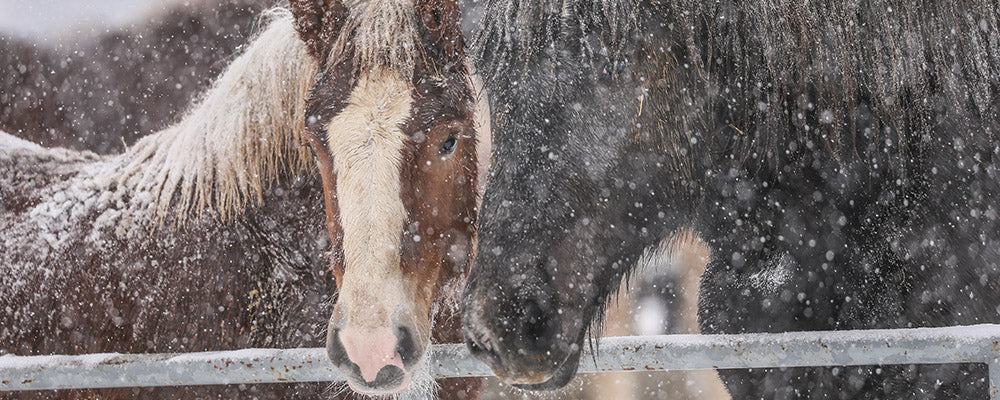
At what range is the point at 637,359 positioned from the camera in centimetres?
145

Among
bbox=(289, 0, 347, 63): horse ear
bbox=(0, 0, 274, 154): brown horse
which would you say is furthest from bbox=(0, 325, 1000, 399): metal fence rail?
bbox=(0, 0, 274, 154): brown horse

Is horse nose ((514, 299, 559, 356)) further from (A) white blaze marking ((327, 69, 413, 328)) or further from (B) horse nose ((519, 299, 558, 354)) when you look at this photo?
(A) white blaze marking ((327, 69, 413, 328))

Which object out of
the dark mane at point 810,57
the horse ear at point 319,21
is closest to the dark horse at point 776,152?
the dark mane at point 810,57

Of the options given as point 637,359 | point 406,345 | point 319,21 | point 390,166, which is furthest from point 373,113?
point 637,359

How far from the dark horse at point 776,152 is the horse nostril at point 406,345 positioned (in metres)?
0.27

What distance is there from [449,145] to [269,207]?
24.5 inches

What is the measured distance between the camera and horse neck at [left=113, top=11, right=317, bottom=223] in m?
2.25

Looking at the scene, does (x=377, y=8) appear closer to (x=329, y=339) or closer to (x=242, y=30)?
(x=329, y=339)

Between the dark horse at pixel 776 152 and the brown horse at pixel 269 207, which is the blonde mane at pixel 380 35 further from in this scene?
the dark horse at pixel 776 152

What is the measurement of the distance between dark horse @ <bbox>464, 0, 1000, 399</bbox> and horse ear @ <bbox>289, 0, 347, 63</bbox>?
0.54 meters

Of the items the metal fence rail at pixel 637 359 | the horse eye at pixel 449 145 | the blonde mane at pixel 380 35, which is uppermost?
the blonde mane at pixel 380 35

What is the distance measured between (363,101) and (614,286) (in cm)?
73

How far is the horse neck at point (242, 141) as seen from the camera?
2246 millimetres

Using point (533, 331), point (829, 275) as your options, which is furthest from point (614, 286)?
point (829, 275)
